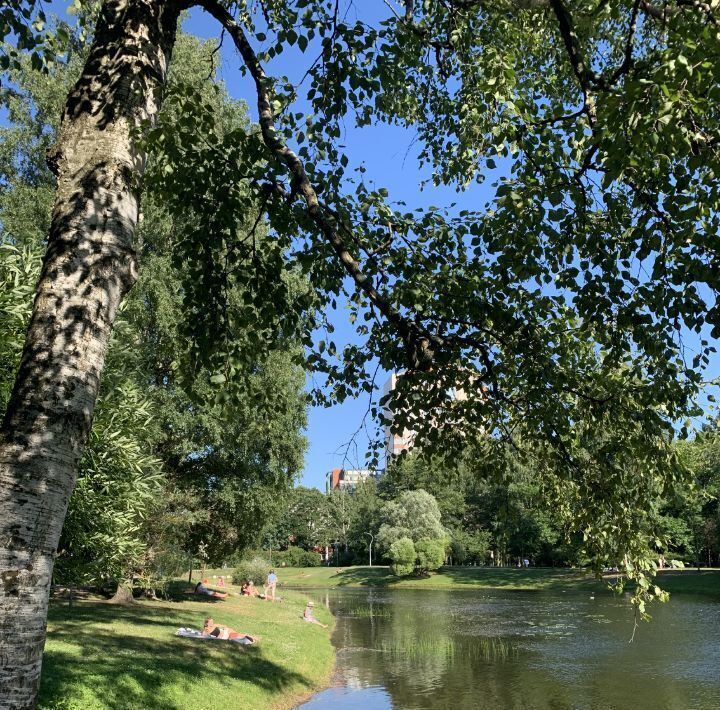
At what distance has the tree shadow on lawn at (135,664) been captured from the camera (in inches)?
422

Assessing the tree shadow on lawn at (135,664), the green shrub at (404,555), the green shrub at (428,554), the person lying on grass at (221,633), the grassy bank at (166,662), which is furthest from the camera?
the green shrub at (428,554)

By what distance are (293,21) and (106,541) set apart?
36.8ft

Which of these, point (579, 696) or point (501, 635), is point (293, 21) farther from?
point (501, 635)

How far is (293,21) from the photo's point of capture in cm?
591

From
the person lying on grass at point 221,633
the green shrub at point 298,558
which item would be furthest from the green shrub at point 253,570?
the green shrub at point 298,558

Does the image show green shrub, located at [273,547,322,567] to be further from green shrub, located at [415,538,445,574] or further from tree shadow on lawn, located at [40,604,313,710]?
tree shadow on lawn, located at [40,604,313,710]

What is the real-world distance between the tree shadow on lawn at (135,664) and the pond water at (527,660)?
2.12m

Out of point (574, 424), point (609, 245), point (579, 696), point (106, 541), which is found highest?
point (609, 245)

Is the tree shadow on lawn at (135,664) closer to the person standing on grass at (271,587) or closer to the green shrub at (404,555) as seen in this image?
the person standing on grass at (271,587)

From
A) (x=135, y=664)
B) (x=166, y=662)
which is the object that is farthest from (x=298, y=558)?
(x=135, y=664)

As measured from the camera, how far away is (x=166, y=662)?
1417 centimetres

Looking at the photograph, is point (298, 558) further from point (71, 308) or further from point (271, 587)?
point (71, 308)

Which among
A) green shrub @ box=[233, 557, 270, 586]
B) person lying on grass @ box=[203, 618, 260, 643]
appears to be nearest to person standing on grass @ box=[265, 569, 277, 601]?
green shrub @ box=[233, 557, 270, 586]

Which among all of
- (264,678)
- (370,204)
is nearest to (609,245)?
(370,204)
